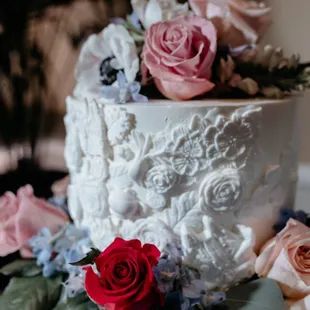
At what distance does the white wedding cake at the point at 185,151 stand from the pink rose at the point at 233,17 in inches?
0.7

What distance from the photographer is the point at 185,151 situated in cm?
78

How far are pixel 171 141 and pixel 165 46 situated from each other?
0.16 m

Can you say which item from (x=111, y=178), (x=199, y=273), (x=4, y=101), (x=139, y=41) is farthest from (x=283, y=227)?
(x=4, y=101)

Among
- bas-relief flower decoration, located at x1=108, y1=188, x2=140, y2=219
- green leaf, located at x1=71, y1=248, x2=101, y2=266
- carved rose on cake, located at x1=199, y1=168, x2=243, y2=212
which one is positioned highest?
carved rose on cake, located at x1=199, y1=168, x2=243, y2=212

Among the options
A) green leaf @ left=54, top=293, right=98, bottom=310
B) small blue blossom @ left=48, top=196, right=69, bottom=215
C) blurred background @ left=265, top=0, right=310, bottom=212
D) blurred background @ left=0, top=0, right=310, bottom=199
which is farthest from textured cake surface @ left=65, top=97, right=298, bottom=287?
blurred background @ left=265, top=0, right=310, bottom=212

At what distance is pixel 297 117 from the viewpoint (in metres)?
0.91

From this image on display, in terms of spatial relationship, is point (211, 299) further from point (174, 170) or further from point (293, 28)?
point (293, 28)

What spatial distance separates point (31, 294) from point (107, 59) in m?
0.44

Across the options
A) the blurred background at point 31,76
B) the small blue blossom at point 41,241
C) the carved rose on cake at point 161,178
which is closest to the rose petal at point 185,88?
the carved rose on cake at point 161,178

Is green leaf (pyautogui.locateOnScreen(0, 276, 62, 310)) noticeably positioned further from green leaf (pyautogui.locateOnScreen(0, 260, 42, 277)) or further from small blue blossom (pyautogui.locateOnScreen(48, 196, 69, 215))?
small blue blossom (pyautogui.locateOnScreen(48, 196, 69, 215))

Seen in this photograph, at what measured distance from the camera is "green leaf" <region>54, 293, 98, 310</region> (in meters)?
0.81

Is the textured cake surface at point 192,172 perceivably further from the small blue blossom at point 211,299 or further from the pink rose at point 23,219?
the pink rose at point 23,219

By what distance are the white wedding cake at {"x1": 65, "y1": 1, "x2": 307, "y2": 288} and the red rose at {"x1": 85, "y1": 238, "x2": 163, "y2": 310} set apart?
11 centimetres

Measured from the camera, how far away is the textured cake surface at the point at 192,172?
78 centimetres
